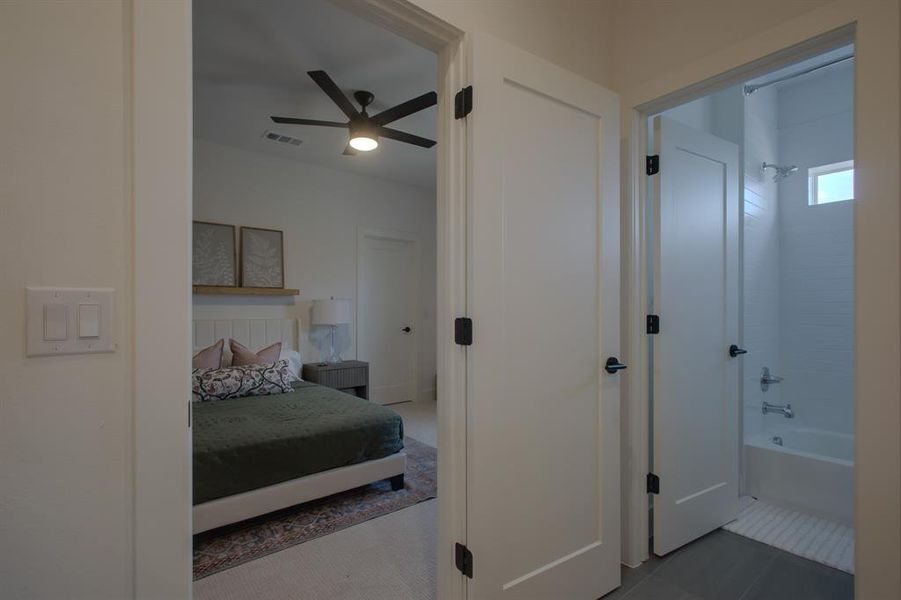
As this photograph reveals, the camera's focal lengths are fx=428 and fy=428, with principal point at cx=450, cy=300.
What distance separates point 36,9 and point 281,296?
3.90m

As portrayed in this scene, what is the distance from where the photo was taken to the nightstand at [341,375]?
14.4ft

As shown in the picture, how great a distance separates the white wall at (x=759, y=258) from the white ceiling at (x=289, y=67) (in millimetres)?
2455

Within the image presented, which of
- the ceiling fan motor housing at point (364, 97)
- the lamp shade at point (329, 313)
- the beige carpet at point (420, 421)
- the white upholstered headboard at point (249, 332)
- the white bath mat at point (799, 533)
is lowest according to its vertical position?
the beige carpet at point (420, 421)

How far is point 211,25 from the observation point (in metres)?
2.30

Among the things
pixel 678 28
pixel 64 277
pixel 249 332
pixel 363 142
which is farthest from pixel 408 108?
pixel 249 332

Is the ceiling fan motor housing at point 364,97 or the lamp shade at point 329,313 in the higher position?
the ceiling fan motor housing at point 364,97

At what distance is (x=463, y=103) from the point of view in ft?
4.82

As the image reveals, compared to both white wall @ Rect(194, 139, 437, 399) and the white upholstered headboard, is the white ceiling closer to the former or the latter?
white wall @ Rect(194, 139, 437, 399)

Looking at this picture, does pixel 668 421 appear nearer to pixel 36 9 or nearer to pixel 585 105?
pixel 585 105

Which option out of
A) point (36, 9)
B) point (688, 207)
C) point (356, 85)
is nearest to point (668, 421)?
point (688, 207)

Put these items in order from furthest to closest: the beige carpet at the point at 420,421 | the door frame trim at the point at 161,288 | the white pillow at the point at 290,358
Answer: the beige carpet at the point at 420,421 → the white pillow at the point at 290,358 → the door frame trim at the point at 161,288

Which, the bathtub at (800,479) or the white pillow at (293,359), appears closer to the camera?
the bathtub at (800,479)

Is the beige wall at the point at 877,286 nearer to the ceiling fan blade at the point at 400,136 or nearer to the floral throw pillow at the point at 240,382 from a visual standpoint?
the ceiling fan blade at the point at 400,136

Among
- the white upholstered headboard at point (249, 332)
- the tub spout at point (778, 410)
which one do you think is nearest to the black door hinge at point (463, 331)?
the tub spout at point (778, 410)
